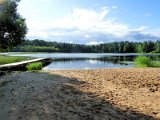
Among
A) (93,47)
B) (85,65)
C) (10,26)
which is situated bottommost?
(93,47)

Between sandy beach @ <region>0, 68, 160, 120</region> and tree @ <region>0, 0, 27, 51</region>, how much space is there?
13.2m

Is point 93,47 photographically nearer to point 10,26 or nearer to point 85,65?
point 85,65

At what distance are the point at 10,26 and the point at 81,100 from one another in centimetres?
1770

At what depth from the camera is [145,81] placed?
13227mm

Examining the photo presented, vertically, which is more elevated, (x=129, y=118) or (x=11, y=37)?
(x=11, y=37)

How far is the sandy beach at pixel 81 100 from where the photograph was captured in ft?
24.8

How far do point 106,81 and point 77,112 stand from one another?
18.7ft

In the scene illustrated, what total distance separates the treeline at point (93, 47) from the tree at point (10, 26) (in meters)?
109

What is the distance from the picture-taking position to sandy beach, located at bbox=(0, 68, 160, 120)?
757cm

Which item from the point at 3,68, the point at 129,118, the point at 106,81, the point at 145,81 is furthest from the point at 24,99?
the point at 3,68

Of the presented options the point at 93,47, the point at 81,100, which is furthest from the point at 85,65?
the point at 93,47

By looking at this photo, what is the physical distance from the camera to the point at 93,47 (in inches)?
6663

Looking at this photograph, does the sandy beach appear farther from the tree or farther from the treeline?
the treeline

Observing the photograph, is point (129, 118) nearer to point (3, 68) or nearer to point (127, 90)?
point (127, 90)
